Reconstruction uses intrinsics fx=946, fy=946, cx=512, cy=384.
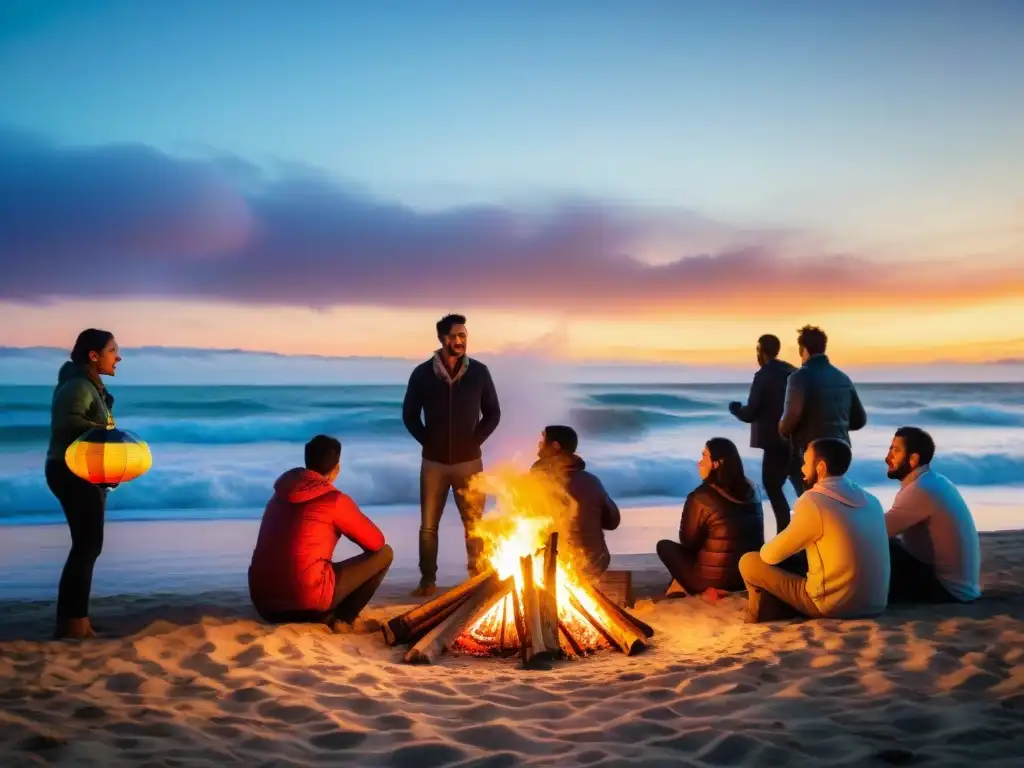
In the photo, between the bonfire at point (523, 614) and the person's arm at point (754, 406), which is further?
the person's arm at point (754, 406)

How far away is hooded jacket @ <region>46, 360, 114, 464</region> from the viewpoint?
582 cm

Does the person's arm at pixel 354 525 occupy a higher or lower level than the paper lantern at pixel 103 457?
lower

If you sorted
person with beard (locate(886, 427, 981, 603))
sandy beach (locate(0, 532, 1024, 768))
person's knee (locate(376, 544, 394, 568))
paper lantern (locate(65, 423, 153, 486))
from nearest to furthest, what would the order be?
1. sandy beach (locate(0, 532, 1024, 768))
2. paper lantern (locate(65, 423, 153, 486))
3. person with beard (locate(886, 427, 981, 603))
4. person's knee (locate(376, 544, 394, 568))

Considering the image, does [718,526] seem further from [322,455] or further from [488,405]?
[322,455]

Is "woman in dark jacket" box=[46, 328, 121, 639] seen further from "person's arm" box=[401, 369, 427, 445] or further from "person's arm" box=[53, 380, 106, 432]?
"person's arm" box=[401, 369, 427, 445]

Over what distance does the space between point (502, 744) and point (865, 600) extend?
292cm

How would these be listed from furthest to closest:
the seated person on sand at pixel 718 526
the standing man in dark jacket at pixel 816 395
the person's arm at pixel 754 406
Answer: the person's arm at pixel 754 406 → the standing man in dark jacket at pixel 816 395 → the seated person on sand at pixel 718 526

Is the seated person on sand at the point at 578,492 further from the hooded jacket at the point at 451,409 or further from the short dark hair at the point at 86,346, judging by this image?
the short dark hair at the point at 86,346

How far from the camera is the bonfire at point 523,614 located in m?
5.75

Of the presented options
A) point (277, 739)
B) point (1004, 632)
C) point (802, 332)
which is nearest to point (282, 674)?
point (277, 739)

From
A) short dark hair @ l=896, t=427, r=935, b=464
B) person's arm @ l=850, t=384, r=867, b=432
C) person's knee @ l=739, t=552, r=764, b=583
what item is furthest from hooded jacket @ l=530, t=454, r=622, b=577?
person's arm @ l=850, t=384, r=867, b=432

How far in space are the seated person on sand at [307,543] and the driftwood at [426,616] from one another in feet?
1.32

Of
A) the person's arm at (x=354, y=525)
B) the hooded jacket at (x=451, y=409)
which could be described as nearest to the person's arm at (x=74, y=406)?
the person's arm at (x=354, y=525)

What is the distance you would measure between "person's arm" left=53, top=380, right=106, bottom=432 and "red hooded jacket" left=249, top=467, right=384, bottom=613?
4.10ft
